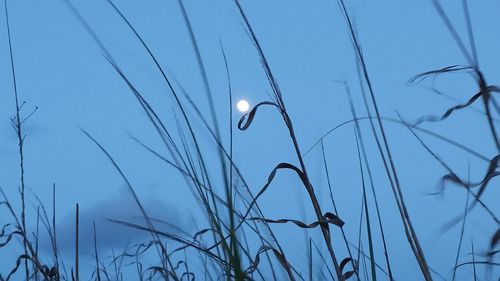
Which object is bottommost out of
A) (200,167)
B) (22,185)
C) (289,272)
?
(289,272)

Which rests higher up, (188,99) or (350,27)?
(350,27)

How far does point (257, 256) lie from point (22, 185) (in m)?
0.88

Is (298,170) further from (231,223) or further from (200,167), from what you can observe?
(231,223)

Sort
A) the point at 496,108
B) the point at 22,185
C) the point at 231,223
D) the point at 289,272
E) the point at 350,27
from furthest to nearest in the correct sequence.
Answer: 1. the point at 22,185
2. the point at 350,27
3. the point at 289,272
4. the point at 496,108
5. the point at 231,223

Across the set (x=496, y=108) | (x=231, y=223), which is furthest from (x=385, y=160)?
(x=231, y=223)

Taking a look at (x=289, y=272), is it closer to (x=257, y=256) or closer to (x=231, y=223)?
(x=257, y=256)

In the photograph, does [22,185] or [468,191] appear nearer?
[468,191]

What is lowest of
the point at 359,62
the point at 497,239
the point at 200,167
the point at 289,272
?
the point at 497,239

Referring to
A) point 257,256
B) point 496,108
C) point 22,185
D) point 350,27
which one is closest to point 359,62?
point 350,27

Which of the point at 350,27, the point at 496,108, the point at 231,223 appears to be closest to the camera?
the point at 231,223

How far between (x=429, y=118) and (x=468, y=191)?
0.15m

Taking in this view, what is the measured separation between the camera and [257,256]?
1.25 m

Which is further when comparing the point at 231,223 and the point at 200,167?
the point at 200,167

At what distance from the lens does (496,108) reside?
1013mm
